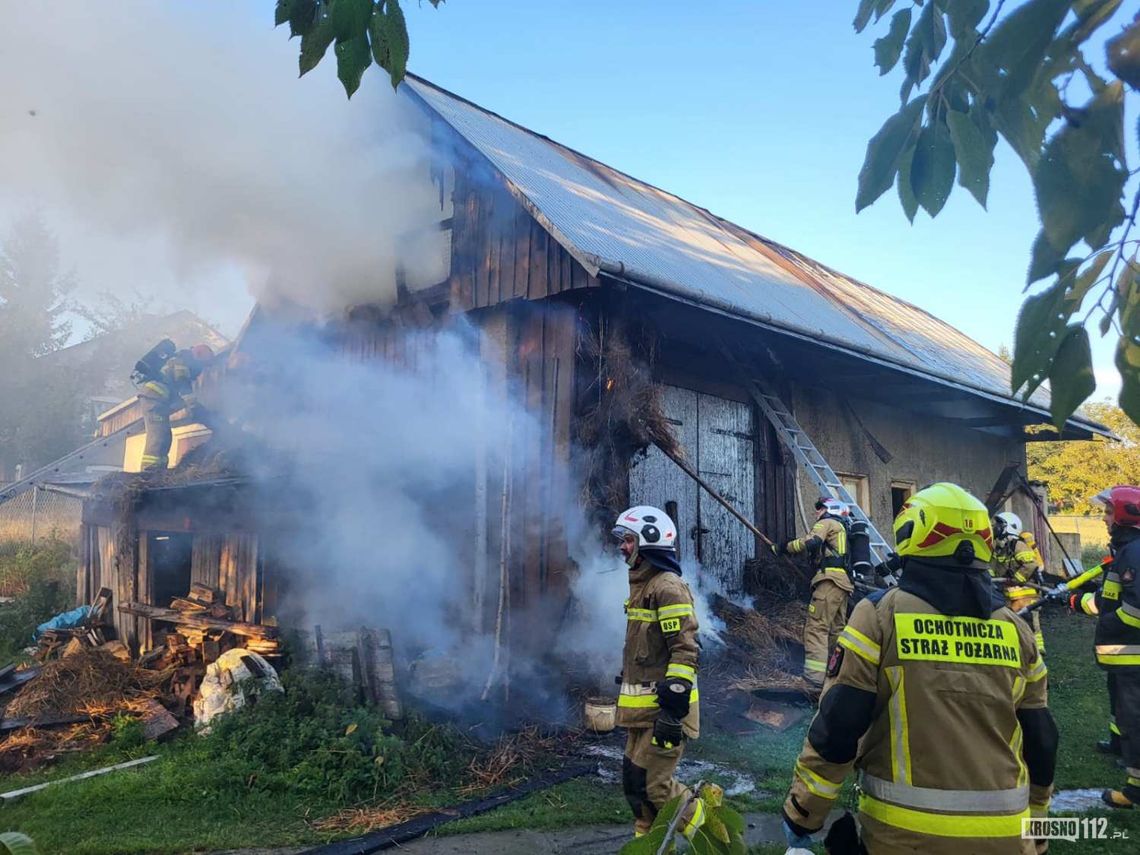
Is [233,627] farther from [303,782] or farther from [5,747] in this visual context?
[303,782]

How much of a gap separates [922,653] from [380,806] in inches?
156

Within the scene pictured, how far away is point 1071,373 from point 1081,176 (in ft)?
0.82

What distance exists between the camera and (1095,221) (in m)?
0.98

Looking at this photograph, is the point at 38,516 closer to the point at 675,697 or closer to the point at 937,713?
the point at 675,697

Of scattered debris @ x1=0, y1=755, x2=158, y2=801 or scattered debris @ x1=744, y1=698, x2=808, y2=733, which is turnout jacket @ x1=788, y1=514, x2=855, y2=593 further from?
scattered debris @ x1=0, y1=755, x2=158, y2=801

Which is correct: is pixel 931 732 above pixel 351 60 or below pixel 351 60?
below

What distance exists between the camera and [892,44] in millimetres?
1618

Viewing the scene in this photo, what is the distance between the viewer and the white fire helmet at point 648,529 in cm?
436

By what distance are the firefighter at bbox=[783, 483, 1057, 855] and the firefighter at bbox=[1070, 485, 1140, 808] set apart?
3202mm

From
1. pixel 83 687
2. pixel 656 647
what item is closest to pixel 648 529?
pixel 656 647

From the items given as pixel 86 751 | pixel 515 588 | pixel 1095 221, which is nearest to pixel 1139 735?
pixel 515 588

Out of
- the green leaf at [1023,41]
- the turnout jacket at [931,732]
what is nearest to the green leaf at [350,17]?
the green leaf at [1023,41]

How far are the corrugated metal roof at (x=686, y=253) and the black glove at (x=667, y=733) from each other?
11.9 ft

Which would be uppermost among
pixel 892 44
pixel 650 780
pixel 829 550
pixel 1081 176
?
pixel 892 44
